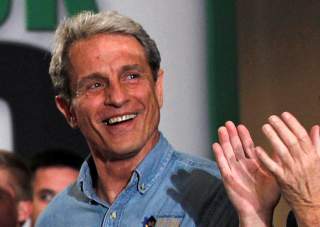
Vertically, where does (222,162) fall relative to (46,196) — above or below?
above

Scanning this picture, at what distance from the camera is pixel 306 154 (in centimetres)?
174

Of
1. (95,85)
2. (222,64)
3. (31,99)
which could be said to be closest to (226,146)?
(95,85)

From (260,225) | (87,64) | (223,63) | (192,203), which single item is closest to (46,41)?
(223,63)

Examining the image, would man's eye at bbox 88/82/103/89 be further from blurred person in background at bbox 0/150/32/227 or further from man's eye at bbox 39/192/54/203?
man's eye at bbox 39/192/54/203

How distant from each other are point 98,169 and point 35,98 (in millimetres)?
1288

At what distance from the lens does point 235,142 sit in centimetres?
190

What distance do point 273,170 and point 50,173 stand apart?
1.99 metres

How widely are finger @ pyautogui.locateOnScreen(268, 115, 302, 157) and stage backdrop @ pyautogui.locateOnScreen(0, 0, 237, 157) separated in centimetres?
161

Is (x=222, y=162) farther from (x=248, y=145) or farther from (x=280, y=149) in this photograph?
(x=280, y=149)

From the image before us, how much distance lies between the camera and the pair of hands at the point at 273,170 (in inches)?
68.6

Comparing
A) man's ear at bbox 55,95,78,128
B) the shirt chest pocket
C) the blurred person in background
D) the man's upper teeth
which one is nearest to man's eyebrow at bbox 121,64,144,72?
the man's upper teeth

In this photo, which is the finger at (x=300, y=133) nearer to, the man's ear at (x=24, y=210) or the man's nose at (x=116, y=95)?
the man's nose at (x=116, y=95)

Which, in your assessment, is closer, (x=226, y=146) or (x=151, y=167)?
(x=226, y=146)

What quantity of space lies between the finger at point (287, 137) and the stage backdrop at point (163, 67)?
161cm
